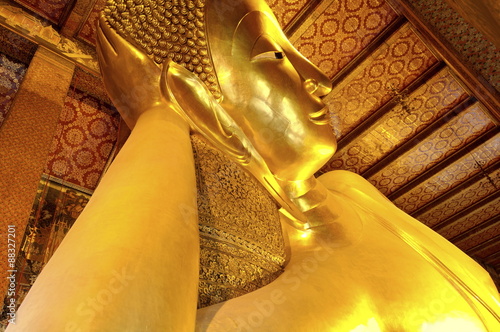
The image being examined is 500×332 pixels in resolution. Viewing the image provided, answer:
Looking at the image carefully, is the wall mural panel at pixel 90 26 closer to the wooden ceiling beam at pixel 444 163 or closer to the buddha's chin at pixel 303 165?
the buddha's chin at pixel 303 165

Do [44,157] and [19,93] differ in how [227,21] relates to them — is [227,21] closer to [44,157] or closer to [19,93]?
[44,157]

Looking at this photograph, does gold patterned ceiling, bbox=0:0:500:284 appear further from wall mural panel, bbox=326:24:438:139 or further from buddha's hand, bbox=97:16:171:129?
buddha's hand, bbox=97:16:171:129

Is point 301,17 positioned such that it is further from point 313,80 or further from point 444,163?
point 444,163

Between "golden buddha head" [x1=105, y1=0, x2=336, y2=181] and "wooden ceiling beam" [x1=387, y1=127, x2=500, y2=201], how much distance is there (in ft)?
10.5

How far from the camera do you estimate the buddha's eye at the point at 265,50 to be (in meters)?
1.16

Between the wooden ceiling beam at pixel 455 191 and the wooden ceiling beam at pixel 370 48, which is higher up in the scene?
the wooden ceiling beam at pixel 370 48

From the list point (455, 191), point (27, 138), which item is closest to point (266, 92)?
point (27, 138)

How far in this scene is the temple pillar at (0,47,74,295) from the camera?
173 centimetres

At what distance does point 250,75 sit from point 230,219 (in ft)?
1.42

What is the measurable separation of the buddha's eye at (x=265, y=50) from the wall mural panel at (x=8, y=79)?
2029 millimetres

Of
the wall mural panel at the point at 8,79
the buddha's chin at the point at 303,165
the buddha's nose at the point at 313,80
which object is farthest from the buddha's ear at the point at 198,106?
the wall mural panel at the point at 8,79

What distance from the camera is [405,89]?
11.3ft

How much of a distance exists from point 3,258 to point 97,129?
4.95 ft

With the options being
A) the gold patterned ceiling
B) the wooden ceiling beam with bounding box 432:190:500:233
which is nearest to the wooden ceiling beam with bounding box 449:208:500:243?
the wooden ceiling beam with bounding box 432:190:500:233
